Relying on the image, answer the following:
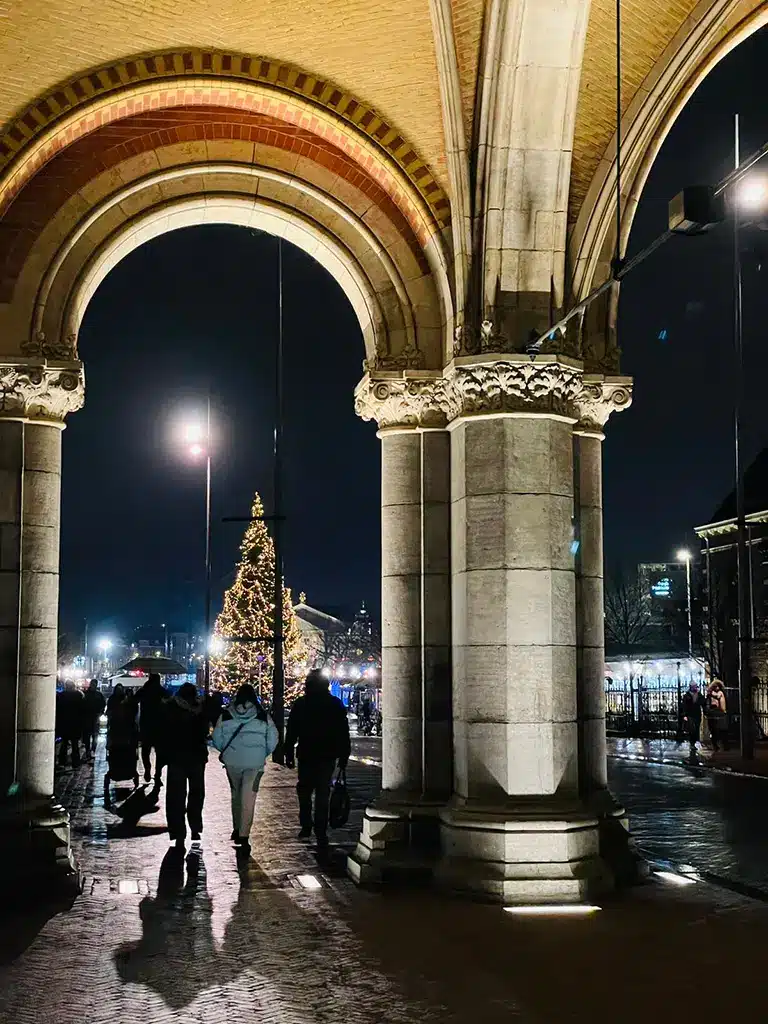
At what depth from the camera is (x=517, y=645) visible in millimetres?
9852

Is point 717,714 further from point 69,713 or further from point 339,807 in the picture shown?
point 339,807

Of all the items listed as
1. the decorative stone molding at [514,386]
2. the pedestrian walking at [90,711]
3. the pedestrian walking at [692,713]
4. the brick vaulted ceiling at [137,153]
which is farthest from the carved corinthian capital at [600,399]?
the pedestrian walking at [692,713]

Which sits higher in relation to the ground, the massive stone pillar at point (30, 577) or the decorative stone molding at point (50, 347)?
the decorative stone molding at point (50, 347)

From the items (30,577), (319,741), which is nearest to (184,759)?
(319,741)

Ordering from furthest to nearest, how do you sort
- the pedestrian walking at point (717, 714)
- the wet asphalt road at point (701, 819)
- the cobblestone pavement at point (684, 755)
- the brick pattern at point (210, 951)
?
the pedestrian walking at point (717, 714) < the cobblestone pavement at point (684, 755) < the wet asphalt road at point (701, 819) < the brick pattern at point (210, 951)

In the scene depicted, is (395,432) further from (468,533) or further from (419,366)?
→ (468,533)

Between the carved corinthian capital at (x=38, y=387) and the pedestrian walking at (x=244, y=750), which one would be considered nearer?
the carved corinthian capital at (x=38, y=387)

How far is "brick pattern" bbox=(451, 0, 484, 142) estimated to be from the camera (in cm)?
1002

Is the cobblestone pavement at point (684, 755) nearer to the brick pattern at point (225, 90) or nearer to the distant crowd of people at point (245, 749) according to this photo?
the distant crowd of people at point (245, 749)

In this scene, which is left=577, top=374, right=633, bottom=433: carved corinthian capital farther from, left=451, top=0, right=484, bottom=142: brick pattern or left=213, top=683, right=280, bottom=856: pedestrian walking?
left=213, top=683, right=280, bottom=856: pedestrian walking

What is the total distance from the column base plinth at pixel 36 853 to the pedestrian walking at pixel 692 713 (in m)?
17.7

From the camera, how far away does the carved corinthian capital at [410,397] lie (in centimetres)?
1098

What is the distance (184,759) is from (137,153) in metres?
5.35

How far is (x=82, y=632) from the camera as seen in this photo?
142 m
